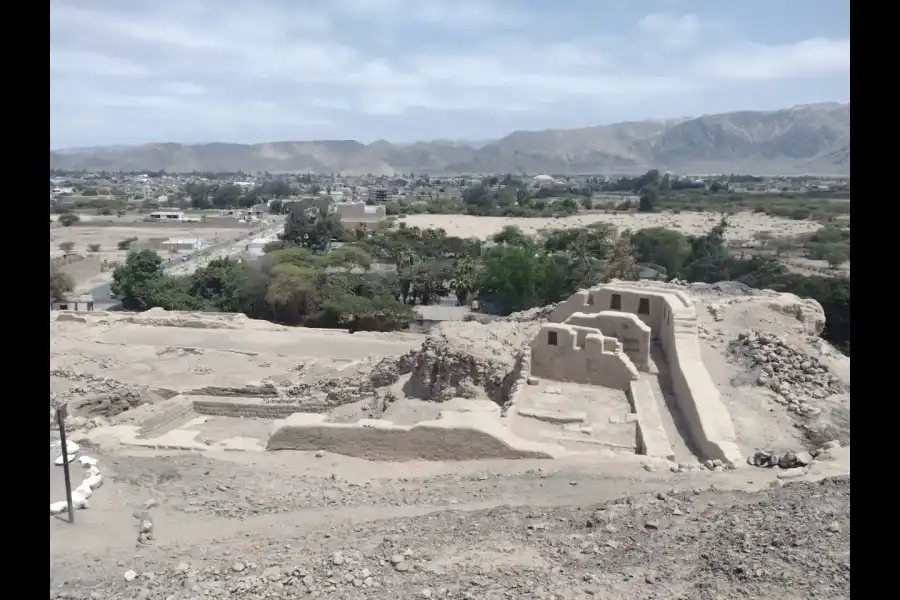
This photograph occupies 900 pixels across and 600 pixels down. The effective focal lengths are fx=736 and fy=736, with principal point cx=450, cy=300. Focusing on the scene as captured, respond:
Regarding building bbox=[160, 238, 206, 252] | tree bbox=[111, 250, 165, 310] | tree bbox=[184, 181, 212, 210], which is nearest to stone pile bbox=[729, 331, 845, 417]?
tree bbox=[111, 250, 165, 310]

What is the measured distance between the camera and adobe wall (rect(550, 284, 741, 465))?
996 centimetres

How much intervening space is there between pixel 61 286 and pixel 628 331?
29.2 metres

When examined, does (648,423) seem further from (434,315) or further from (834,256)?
(834,256)

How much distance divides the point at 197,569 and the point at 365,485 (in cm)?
303

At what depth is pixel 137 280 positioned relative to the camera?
32.1 meters

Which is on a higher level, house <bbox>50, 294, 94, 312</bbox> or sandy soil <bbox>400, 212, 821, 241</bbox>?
sandy soil <bbox>400, 212, 821, 241</bbox>

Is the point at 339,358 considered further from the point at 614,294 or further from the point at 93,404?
the point at 614,294

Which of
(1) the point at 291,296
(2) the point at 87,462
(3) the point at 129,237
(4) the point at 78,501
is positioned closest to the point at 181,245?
(3) the point at 129,237

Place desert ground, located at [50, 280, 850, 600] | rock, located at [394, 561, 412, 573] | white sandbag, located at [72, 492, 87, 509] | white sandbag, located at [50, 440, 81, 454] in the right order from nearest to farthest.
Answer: desert ground, located at [50, 280, 850, 600] < rock, located at [394, 561, 412, 573] < white sandbag, located at [72, 492, 87, 509] < white sandbag, located at [50, 440, 81, 454]

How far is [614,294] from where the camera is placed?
1589 centimetres

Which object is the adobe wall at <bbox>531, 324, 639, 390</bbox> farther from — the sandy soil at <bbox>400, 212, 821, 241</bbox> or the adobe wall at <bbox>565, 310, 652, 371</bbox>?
the sandy soil at <bbox>400, 212, 821, 241</bbox>

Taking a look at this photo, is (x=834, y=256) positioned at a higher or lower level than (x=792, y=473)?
higher

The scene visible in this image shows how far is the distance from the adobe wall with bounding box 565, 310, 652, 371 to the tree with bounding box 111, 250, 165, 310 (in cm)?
2346
